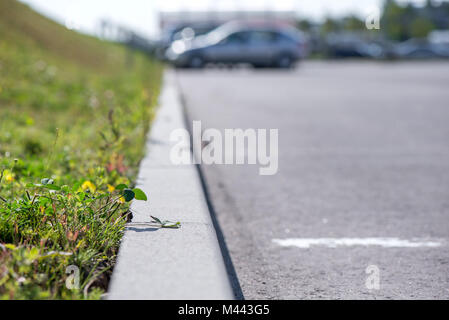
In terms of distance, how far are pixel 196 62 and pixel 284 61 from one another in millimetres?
3752

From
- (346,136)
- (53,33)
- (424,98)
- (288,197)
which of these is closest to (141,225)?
(288,197)

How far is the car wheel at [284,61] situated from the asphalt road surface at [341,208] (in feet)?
51.3

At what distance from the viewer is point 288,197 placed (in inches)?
197

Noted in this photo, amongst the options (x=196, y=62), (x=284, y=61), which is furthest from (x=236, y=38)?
(x=284, y=61)

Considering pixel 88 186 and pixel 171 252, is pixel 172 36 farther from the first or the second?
pixel 171 252

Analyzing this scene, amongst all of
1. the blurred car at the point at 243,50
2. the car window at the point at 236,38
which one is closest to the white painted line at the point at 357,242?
the blurred car at the point at 243,50

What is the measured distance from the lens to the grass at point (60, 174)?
8.11 ft

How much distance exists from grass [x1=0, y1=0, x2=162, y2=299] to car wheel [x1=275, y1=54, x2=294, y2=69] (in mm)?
13783

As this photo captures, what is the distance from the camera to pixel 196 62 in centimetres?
2461

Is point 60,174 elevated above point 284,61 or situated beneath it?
situated beneath

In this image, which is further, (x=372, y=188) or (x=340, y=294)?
(x=372, y=188)
